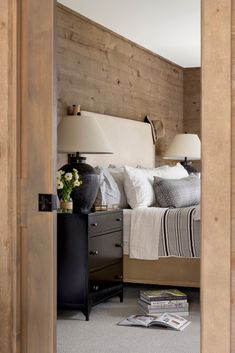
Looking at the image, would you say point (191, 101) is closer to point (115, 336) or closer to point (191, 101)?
point (191, 101)

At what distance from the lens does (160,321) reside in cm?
420

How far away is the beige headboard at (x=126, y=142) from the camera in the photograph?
20.2ft

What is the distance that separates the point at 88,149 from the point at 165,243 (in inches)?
39.2

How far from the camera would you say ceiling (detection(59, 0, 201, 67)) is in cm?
568

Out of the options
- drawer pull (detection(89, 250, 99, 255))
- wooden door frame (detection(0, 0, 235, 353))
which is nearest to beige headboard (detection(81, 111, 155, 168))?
drawer pull (detection(89, 250, 99, 255))

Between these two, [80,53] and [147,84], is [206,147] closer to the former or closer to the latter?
[80,53]

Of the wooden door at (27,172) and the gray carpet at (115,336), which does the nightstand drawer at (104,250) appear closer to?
the gray carpet at (115,336)

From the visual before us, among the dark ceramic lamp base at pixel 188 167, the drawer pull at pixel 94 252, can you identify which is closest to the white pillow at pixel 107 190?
the drawer pull at pixel 94 252

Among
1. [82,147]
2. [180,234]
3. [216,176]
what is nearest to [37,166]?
[216,176]

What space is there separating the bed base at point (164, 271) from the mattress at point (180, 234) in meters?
0.10

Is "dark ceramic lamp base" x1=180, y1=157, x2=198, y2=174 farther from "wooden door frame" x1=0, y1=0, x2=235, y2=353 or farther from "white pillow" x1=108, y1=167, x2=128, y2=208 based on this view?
"wooden door frame" x1=0, y1=0, x2=235, y2=353

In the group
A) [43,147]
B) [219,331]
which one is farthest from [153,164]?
[219,331]

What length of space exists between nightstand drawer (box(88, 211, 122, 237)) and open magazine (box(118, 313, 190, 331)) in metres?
0.69

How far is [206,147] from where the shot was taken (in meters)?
1.83
